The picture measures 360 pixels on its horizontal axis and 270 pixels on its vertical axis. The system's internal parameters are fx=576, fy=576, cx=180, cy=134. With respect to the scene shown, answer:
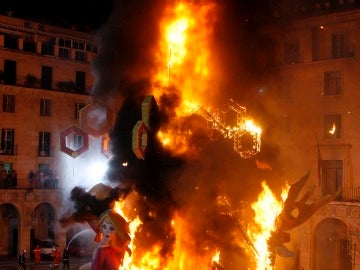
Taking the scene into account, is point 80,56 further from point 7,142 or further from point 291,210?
point 291,210

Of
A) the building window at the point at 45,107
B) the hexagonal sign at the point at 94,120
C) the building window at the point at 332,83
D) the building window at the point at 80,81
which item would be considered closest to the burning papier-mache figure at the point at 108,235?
the hexagonal sign at the point at 94,120

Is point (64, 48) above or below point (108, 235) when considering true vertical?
above

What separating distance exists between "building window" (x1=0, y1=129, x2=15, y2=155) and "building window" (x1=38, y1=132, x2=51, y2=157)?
100 inches

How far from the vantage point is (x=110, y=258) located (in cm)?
2175

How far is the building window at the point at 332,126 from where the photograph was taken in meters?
40.5

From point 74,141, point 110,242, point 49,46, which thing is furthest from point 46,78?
point 110,242

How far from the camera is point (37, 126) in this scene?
48.4 meters

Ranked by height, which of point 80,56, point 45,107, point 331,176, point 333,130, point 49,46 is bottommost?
point 331,176

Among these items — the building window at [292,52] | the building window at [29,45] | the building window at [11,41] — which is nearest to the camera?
the building window at [292,52]

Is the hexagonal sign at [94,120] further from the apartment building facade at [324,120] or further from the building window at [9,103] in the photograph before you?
the apartment building facade at [324,120]

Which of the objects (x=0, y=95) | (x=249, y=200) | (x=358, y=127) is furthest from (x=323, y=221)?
(x=0, y=95)

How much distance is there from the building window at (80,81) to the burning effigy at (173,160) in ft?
68.4

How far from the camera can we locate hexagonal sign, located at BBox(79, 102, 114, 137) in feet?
131

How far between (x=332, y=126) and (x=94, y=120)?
17.5 meters
